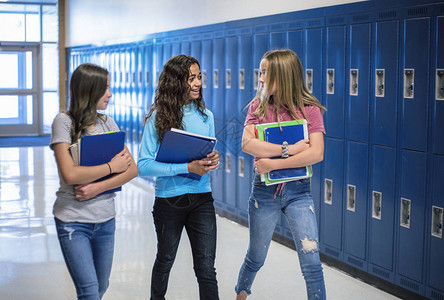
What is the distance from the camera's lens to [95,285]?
2471mm

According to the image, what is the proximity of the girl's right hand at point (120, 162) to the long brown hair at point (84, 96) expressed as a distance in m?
0.17

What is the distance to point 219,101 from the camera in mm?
6328

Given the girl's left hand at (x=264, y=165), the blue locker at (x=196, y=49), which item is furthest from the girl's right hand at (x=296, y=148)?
the blue locker at (x=196, y=49)

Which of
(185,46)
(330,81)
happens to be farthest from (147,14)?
(330,81)

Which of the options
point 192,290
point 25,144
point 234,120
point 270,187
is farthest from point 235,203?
point 25,144

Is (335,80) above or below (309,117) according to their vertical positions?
above

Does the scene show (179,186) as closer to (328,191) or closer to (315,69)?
(328,191)

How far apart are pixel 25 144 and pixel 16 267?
888cm

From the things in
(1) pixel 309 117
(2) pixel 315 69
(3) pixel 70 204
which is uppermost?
(2) pixel 315 69

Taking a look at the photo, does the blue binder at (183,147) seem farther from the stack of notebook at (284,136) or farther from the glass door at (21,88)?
the glass door at (21,88)

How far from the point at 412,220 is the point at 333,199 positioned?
0.87 m

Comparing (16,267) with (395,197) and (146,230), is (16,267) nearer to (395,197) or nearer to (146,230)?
(146,230)

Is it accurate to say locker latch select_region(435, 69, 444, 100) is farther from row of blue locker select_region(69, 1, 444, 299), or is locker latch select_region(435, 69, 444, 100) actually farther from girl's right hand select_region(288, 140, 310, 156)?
girl's right hand select_region(288, 140, 310, 156)

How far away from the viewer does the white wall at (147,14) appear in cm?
556
